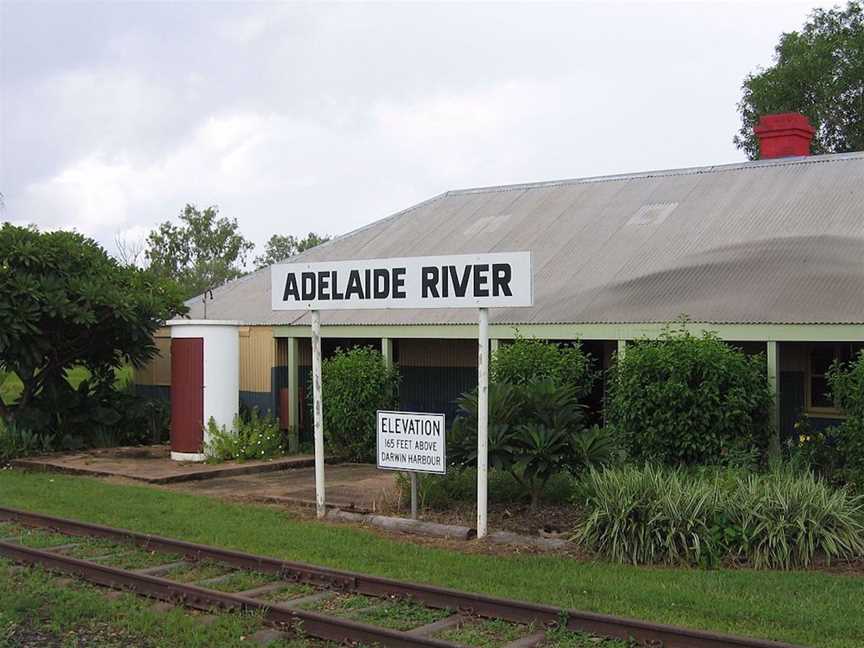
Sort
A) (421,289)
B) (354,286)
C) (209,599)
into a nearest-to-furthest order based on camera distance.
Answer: (209,599), (421,289), (354,286)

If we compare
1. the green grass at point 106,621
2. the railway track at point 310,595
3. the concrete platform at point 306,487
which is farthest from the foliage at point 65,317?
the green grass at point 106,621

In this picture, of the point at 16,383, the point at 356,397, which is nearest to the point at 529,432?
the point at 356,397

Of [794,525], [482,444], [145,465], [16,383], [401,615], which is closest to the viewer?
[401,615]

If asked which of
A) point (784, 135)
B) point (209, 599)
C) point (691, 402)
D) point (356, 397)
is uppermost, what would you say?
point (784, 135)

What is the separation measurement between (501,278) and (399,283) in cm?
140

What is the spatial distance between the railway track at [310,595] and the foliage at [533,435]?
318 centimetres

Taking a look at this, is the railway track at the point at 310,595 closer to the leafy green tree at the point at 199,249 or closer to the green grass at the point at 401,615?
the green grass at the point at 401,615

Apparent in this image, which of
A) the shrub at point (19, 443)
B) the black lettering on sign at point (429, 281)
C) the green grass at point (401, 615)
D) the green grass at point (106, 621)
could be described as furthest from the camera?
the shrub at point (19, 443)

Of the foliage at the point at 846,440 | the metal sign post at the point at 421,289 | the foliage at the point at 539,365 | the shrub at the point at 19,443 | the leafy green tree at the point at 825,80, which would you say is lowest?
the shrub at the point at 19,443

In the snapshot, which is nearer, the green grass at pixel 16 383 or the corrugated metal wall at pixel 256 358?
the corrugated metal wall at pixel 256 358

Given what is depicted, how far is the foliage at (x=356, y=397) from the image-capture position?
1725 cm

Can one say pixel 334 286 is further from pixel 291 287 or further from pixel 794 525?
pixel 794 525

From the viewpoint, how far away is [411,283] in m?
11.7

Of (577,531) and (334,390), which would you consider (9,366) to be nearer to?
(334,390)
